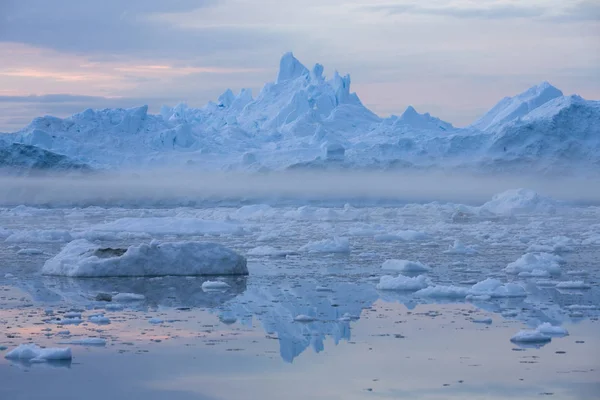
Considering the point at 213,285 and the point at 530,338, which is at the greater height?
the point at 530,338

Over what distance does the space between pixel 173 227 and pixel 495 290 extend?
12027mm

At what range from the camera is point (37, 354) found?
20.7ft

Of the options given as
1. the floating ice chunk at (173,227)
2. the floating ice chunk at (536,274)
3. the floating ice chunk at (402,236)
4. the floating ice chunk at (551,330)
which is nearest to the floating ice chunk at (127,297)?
the floating ice chunk at (551,330)

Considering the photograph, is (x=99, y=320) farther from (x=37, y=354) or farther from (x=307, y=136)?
(x=307, y=136)

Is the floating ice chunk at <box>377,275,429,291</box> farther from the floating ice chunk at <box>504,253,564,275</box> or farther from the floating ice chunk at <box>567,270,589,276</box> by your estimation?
the floating ice chunk at <box>567,270,589,276</box>

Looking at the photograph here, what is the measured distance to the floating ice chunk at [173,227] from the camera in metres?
20.2

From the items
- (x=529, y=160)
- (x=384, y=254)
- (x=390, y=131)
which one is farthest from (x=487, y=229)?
(x=390, y=131)

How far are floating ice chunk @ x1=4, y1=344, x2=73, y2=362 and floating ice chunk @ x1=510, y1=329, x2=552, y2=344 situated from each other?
11.2ft

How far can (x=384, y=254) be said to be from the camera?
14859 millimetres

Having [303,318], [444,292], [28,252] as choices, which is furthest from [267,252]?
[303,318]

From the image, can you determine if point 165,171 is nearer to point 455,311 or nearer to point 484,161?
point 484,161

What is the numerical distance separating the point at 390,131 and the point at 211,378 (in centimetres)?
5495

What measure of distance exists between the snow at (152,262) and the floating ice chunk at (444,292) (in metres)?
2.74

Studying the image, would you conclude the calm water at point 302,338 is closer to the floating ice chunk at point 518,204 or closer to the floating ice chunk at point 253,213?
the floating ice chunk at point 253,213
